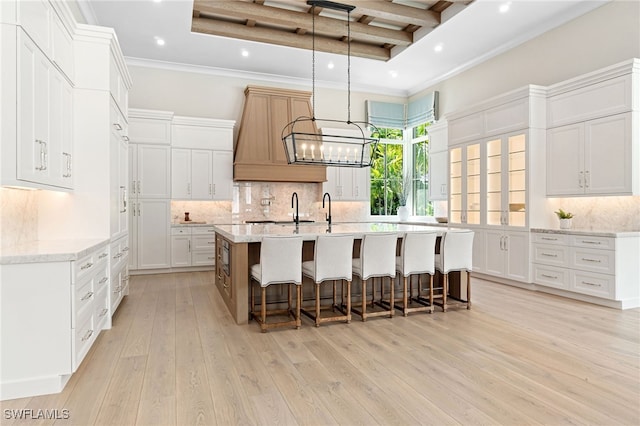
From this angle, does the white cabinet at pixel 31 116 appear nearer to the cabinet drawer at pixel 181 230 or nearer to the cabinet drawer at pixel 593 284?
the cabinet drawer at pixel 181 230

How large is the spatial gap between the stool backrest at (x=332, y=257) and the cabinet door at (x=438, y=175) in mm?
4320

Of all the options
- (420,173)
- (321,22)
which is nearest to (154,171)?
(321,22)

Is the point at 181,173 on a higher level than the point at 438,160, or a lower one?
lower

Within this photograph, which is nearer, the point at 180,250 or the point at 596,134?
the point at 596,134

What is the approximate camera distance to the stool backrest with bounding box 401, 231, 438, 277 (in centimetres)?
413

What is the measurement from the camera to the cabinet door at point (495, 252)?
18.8 feet

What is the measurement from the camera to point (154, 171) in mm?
6574

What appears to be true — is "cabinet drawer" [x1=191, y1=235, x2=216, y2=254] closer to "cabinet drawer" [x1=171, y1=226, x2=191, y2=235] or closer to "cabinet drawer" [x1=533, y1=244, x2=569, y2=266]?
"cabinet drawer" [x1=171, y1=226, x2=191, y2=235]

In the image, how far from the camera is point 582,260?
4707 millimetres

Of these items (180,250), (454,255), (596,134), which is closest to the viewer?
(454,255)

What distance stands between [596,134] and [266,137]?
5.04 meters

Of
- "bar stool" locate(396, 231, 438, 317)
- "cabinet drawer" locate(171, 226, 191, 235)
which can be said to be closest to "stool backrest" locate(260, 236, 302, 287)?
"bar stool" locate(396, 231, 438, 317)

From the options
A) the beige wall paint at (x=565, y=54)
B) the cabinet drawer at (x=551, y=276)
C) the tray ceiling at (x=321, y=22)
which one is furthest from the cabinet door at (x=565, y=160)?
the tray ceiling at (x=321, y=22)

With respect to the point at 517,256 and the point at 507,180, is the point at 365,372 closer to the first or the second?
the point at 517,256
